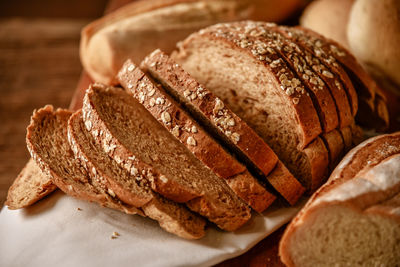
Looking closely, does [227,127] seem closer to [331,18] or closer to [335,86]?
[335,86]

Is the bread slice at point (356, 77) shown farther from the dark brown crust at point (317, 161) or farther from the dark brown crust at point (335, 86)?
the dark brown crust at point (317, 161)

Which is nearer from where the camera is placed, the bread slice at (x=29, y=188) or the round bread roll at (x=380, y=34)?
the bread slice at (x=29, y=188)

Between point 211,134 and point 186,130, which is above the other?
point 186,130

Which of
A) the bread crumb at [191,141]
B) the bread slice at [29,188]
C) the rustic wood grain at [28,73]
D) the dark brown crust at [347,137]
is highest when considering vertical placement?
the bread crumb at [191,141]

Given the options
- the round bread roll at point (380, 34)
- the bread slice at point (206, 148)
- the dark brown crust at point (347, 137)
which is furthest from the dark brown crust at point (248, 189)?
the round bread roll at point (380, 34)

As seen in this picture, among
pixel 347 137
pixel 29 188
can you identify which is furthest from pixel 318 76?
pixel 29 188

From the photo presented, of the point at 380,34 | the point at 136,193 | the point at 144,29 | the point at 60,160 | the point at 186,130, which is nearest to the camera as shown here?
the point at 136,193


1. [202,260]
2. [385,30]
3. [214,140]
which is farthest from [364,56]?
[202,260]

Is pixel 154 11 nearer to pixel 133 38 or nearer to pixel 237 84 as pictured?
pixel 133 38
